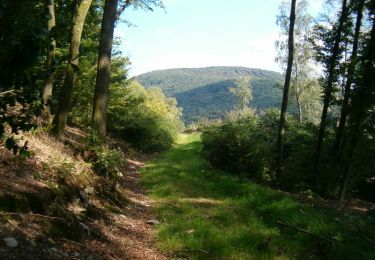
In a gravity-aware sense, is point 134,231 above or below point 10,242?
below

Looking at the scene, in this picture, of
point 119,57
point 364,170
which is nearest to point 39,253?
point 364,170

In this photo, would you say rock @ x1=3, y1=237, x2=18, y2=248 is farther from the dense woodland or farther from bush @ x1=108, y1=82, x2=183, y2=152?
bush @ x1=108, y1=82, x2=183, y2=152

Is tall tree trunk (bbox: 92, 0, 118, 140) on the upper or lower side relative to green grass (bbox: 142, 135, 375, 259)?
upper

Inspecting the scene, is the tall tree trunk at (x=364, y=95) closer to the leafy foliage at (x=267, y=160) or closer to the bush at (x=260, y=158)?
the leafy foliage at (x=267, y=160)

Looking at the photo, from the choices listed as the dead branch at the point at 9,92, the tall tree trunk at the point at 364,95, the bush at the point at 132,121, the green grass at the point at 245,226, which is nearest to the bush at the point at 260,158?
the tall tree trunk at the point at 364,95

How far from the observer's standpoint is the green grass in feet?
23.2

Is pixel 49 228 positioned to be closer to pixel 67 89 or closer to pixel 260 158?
pixel 67 89

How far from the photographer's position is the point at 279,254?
7145mm

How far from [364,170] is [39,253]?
14.0m

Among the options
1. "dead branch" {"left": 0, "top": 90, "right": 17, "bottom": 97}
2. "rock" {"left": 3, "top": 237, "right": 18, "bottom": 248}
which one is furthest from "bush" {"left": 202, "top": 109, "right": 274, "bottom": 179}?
"dead branch" {"left": 0, "top": 90, "right": 17, "bottom": 97}

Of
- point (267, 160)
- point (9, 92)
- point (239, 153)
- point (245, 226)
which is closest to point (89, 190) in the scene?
point (245, 226)

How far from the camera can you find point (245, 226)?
8.61 meters

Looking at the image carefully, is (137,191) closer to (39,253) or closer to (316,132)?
(39,253)

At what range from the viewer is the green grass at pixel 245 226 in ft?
23.2
